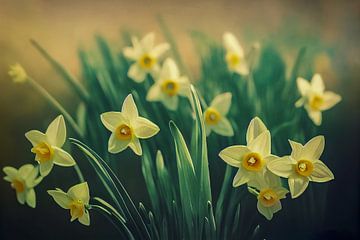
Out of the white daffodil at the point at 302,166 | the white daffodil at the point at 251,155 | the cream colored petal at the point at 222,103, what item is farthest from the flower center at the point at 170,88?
the white daffodil at the point at 302,166

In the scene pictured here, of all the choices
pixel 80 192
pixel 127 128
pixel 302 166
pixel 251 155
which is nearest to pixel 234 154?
pixel 251 155

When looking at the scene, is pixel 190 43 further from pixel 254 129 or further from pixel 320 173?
pixel 320 173

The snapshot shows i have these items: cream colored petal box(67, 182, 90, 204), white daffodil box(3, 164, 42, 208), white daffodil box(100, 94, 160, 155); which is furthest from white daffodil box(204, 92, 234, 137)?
white daffodil box(3, 164, 42, 208)

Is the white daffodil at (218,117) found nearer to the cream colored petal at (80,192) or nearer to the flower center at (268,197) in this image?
the flower center at (268,197)

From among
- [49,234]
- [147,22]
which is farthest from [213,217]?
[147,22]

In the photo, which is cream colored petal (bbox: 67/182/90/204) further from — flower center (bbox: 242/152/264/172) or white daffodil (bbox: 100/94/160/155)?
flower center (bbox: 242/152/264/172)

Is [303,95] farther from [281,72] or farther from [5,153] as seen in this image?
[5,153]
